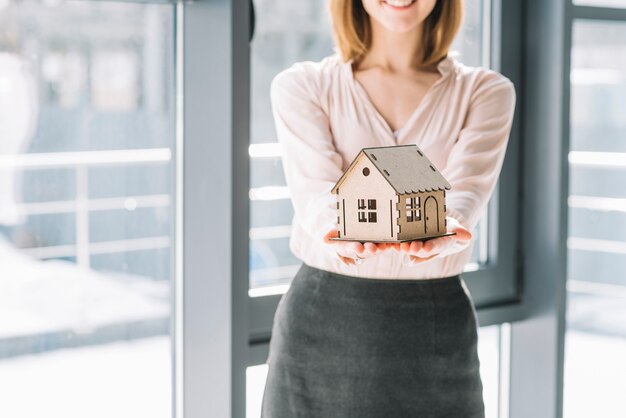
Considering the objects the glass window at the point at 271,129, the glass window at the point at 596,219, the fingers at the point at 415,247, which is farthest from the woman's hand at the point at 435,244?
the glass window at the point at 596,219

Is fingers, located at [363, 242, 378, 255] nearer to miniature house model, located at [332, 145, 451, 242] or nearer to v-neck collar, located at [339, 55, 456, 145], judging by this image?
miniature house model, located at [332, 145, 451, 242]

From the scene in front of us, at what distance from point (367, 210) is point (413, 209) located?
0.22 feet

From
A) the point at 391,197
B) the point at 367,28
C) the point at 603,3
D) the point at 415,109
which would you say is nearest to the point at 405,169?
the point at 391,197

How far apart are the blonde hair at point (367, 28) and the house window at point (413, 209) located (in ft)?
1.42

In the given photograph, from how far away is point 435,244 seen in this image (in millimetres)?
1315

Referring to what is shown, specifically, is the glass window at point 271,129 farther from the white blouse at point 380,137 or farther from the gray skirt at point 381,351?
the gray skirt at point 381,351

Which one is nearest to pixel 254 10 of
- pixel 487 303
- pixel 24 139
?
pixel 24 139

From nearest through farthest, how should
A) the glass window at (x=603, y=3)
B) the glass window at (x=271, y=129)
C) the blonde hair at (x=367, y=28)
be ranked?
1. the blonde hair at (x=367, y=28)
2. the glass window at (x=271, y=129)
3. the glass window at (x=603, y=3)

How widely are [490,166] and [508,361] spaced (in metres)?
1.09

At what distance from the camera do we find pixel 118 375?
1823 mm

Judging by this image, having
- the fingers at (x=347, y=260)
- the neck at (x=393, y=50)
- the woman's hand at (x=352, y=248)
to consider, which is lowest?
the fingers at (x=347, y=260)

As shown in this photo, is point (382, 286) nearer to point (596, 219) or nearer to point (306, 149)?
point (306, 149)

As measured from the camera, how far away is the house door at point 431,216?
1317mm

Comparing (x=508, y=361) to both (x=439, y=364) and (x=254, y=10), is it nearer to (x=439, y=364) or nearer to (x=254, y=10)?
(x=439, y=364)
